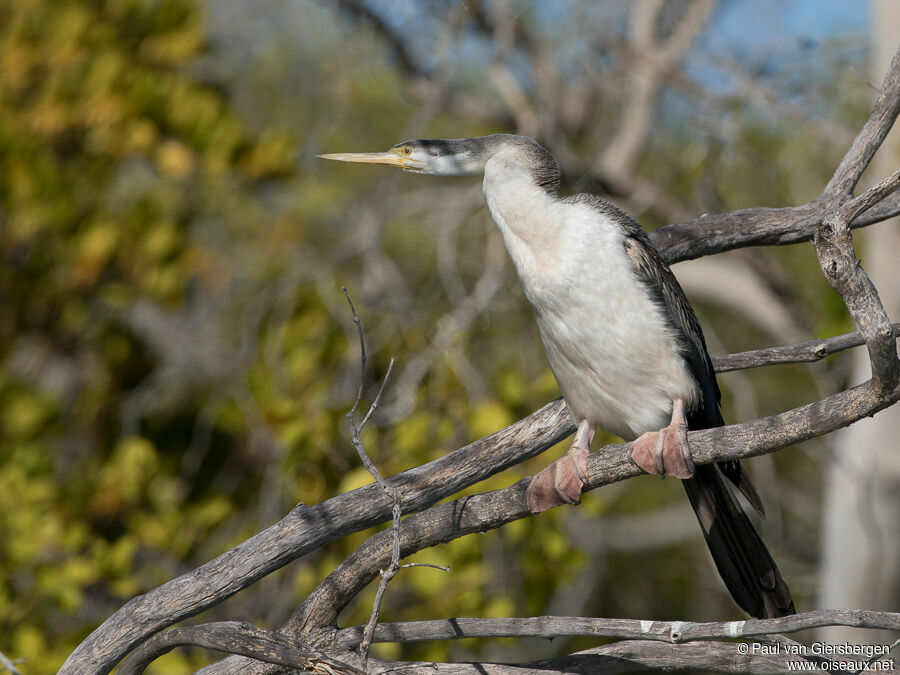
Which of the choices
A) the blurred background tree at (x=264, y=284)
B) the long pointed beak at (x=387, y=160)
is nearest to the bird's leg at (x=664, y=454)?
the long pointed beak at (x=387, y=160)

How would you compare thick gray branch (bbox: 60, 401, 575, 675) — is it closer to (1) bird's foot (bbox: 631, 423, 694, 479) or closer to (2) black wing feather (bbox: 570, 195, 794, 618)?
(1) bird's foot (bbox: 631, 423, 694, 479)

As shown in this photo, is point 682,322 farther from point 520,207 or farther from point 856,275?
point 856,275

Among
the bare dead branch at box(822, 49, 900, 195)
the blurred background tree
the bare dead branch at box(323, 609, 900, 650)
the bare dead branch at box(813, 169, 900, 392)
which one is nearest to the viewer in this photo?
the bare dead branch at box(813, 169, 900, 392)

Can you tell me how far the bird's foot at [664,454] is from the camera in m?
2.20

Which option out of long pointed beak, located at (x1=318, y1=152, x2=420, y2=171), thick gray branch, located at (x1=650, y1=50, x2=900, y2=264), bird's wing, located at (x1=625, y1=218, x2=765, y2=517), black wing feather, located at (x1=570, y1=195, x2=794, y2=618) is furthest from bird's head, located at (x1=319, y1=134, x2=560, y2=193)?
thick gray branch, located at (x1=650, y1=50, x2=900, y2=264)

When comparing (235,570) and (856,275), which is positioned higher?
(856,275)

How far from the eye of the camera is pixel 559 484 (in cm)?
234

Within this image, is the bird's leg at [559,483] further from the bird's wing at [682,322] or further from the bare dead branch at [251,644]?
the bare dead branch at [251,644]

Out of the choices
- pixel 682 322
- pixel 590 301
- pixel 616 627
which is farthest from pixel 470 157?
pixel 616 627

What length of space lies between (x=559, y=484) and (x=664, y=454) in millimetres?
282

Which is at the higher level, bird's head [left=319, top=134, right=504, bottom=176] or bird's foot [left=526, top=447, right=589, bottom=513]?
bird's head [left=319, top=134, right=504, bottom=176]

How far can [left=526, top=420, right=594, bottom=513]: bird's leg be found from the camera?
2.27 metres

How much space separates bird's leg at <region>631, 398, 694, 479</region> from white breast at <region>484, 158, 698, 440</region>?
9.6 inches

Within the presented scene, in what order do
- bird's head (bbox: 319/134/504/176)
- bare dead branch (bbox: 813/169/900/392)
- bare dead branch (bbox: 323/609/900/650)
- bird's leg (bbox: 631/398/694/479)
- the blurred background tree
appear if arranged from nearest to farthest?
bare dead branch (bbox: 813/169/900/392)
bare dead branch (bbox: 323/609/900/650)
bird's leg (bbox: 631/398/694/479)
bird's head (bbox: 319/134/504/176)
the blurred background tree
